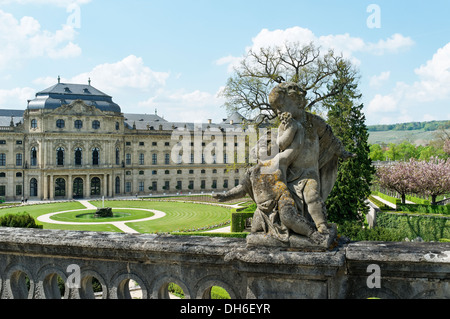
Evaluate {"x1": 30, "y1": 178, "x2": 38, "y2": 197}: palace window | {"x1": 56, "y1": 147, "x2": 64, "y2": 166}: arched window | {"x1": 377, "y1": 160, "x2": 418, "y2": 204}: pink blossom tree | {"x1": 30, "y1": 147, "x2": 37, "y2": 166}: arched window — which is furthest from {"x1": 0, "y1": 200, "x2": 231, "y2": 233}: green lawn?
Result: {"x1": 377, "y1": 160, "x2": 418, "y2": 204}: pink blossom tree

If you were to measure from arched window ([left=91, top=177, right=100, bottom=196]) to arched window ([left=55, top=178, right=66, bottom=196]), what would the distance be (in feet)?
14.1

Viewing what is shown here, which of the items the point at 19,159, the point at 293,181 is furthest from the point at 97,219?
the point at 293,181

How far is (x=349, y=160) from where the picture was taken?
31.9 meters

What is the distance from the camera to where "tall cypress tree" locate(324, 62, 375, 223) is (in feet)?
102

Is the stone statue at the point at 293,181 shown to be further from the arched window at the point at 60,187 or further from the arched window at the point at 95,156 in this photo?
the arched window at the point at 95,156

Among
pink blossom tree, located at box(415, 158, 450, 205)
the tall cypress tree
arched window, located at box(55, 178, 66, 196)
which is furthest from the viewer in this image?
arched window, located at box(55, 178, 66, 196)

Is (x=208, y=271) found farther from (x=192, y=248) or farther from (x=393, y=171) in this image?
(x=393, y=171)

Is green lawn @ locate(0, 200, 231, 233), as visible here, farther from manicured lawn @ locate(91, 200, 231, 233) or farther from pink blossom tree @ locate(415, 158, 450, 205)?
pink blossom tree @ locate(415, 158, 450, 205)

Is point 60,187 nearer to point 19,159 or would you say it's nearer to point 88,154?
point 88,154

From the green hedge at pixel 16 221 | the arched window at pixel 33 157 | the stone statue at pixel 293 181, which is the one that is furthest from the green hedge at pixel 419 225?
the arched window at pixel 33 157

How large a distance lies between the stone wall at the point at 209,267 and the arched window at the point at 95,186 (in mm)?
61719

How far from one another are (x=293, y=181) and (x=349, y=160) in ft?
93.4

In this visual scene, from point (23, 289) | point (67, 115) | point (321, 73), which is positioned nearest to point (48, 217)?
point (67, 115)
